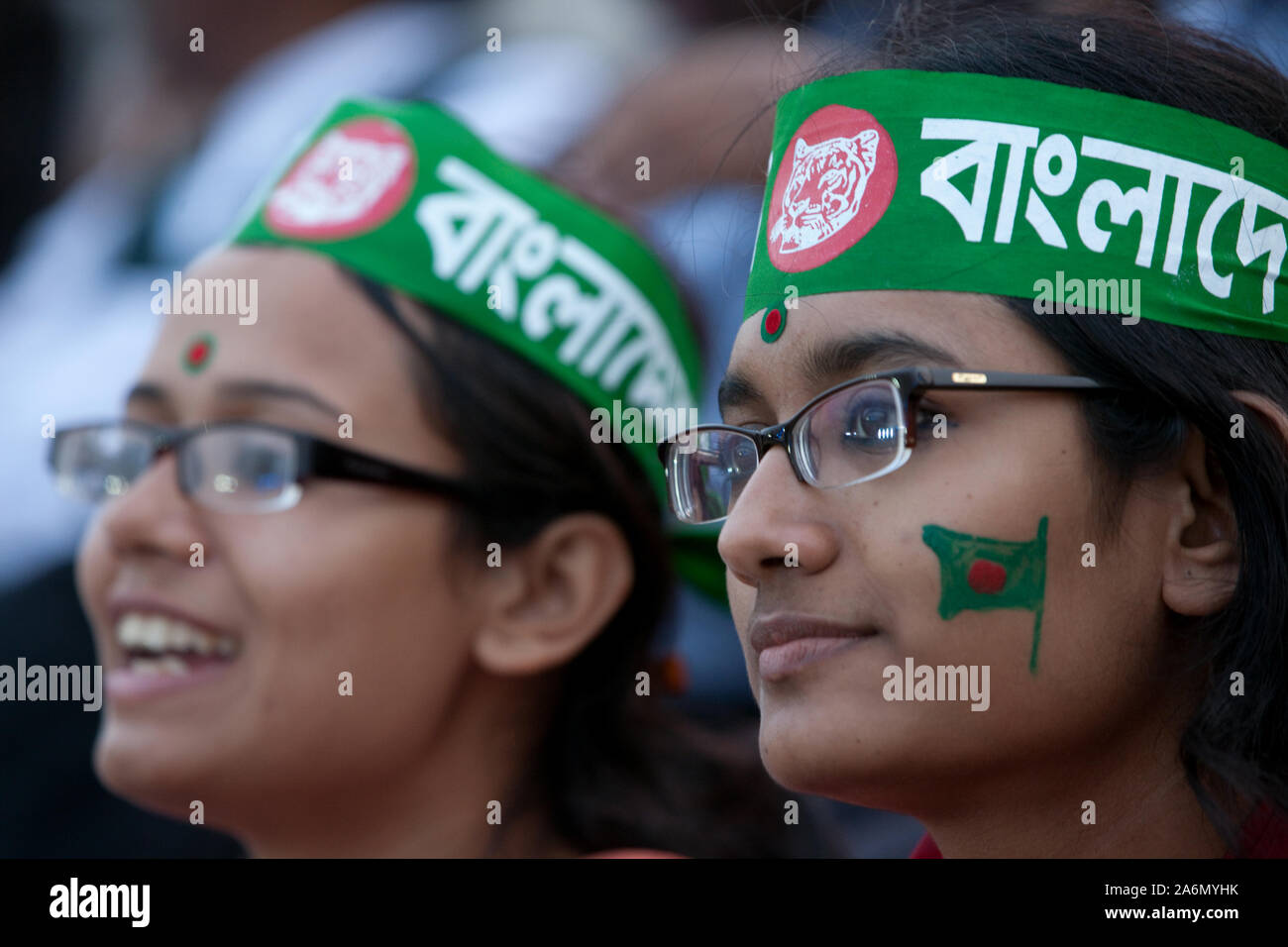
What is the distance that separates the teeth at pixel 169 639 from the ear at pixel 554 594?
0.50 metres

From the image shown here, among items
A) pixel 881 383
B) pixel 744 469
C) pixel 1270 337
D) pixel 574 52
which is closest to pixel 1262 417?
pixel 1270 337

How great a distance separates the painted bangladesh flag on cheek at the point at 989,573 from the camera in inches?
73.8

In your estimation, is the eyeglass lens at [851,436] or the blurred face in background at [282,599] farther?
the blurred face in background at [282,599]

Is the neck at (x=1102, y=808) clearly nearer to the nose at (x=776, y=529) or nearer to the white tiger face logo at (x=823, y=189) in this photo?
the nose at (x=776, y=529)

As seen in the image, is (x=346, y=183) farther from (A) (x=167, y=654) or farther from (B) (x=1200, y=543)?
(B) (x=1200, y=543)

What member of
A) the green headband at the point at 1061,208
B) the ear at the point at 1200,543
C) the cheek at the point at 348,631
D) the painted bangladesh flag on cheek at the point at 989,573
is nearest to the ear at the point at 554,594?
the cheek at the point at 348,631

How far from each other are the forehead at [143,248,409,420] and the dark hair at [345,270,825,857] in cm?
6

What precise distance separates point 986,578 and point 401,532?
4.68ft

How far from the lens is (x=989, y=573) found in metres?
A: 1.88

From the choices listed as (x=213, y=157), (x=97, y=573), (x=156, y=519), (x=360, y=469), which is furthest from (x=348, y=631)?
(x=213, y=157)

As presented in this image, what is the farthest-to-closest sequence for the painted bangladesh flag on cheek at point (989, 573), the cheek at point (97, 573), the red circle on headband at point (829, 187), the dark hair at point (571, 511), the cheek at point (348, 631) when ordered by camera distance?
the dark hair at point (571, 511) → the cheek at point (97, 573) → the cheek at point (348, 631) → the red circle on headband at point (829, 187) → the painted bangladesh flag on cheek at point (989, 573)
